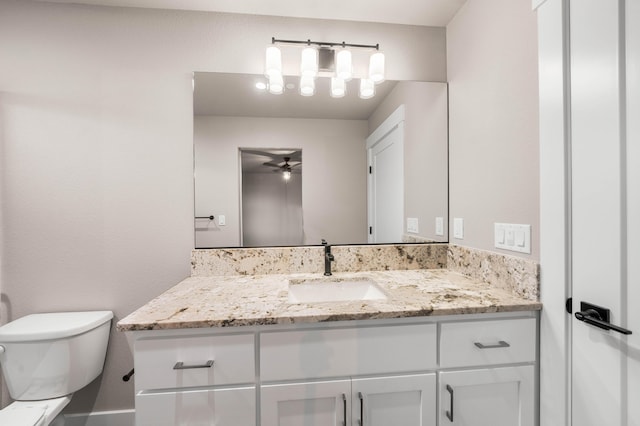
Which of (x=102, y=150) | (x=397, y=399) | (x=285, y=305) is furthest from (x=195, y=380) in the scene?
(x=102, y=150)

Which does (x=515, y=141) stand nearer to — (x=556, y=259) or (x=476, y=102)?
(x=476, y=102)

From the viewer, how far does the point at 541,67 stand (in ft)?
3.40

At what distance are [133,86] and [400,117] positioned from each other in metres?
1.46

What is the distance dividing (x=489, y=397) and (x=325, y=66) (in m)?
1.69

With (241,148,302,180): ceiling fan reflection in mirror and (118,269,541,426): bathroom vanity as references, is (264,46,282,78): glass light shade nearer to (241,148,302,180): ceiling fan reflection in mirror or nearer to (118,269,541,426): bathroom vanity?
(241,148,302,180): ceiling fan reflection in mirror

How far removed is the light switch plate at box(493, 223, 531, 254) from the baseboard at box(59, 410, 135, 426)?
2083mm

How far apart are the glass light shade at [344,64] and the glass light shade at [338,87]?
0.04 metres

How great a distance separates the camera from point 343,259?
1.62m

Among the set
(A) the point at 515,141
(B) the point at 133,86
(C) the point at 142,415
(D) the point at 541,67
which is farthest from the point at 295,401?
(B) the point at 133,86

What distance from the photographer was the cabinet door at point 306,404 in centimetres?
98

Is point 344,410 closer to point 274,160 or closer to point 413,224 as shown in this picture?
point 413,224

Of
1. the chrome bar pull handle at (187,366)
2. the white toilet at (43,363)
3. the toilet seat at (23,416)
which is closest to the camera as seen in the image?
the chrome bar pull handle at (187,366)

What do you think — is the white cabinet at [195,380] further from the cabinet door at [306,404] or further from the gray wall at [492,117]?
the gray wall at [492,117]

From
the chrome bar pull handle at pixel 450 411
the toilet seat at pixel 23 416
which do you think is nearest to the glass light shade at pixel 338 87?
the chrome bar pull handle at pixel 450 411
